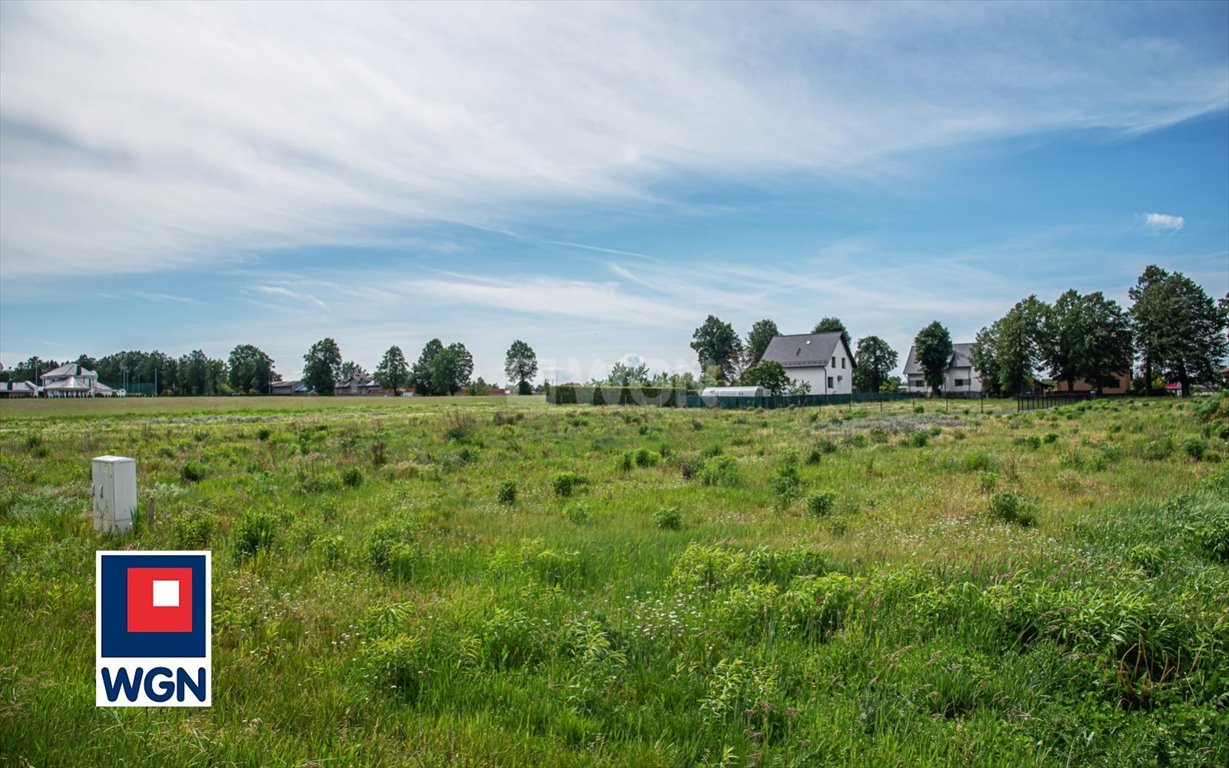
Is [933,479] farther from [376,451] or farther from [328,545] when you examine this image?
[376,451]

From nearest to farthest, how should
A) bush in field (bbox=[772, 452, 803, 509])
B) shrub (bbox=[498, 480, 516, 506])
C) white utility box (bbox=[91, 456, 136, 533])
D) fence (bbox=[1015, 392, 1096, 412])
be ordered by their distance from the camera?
white utility box (bbox=[91, 456, 136, 533])
bush in field (bbox=[772, 452, 803, 509])
shrub (bbox=[498, 480, 516, 506])
fence (bbox=[1015, 392, 1096, 412])

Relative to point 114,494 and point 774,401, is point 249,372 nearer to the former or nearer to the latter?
point 774,401

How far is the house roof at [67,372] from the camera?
4754 inches

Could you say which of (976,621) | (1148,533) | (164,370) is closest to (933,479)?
(1148,533)

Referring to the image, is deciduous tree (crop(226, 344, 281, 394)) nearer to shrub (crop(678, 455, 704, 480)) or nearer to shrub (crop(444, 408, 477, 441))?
shrub (crop(444, 408, 477, 441))

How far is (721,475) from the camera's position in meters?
15.4

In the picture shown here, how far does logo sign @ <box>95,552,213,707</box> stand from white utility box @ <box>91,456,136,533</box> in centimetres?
504

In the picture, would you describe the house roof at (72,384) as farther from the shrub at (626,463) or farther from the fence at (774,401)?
the shrub at (626,463)

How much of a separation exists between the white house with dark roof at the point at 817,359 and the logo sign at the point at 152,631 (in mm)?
90512

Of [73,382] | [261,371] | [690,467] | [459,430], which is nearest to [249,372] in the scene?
[261,371]

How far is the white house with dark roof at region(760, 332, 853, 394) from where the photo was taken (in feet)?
299

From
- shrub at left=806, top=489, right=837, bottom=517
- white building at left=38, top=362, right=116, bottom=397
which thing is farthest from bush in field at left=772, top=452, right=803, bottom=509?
white building at left=38, top=362, right=116, bottom=397

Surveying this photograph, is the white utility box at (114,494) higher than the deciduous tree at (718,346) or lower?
lower

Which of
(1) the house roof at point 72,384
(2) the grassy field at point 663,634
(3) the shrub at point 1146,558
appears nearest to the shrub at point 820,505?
(2) the grassy field at point 663,634
